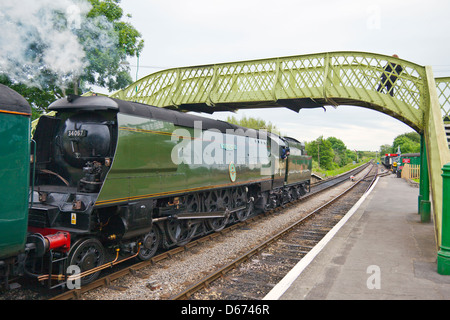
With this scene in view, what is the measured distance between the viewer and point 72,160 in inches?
237

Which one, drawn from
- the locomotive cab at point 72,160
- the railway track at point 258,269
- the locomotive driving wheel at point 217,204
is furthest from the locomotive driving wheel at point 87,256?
the locomotive driving wheel at point 217,204

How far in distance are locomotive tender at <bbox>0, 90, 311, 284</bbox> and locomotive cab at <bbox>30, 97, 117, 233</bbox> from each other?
0.06 ft

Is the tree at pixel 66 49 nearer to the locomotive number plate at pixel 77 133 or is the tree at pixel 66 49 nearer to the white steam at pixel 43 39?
the white steam at pixel 43 39

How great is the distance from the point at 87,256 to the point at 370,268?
17.1 ft

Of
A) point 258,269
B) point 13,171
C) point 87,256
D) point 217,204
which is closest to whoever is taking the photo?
point 13,171

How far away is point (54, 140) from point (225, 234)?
18.1ft

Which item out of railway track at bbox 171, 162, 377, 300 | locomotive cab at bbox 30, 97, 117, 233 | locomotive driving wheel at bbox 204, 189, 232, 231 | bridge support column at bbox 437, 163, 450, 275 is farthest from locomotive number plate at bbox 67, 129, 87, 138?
bridge support column at bbox 437, 163, 450, 275

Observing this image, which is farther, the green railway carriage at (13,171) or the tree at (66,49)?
the tree at (66,49)

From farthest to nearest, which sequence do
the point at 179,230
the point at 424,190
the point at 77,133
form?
the point at 424,190 < the point at 179,230 < the point at 77,133

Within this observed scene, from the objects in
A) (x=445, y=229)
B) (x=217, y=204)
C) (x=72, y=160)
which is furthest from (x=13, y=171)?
(x=445, y=229)

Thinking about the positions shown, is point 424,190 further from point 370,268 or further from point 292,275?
point 292,275

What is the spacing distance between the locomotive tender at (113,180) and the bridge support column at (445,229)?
17.1 ft

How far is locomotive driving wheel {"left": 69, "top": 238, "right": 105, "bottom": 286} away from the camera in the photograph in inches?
205

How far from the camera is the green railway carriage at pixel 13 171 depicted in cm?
402
